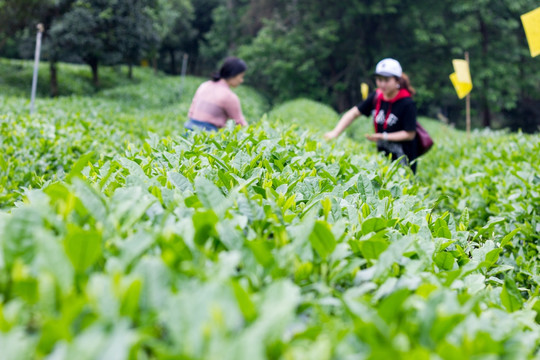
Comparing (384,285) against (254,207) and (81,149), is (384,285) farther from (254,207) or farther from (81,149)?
(81,149)

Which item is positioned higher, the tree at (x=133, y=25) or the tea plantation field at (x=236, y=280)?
the tree at (x=133, y=25)

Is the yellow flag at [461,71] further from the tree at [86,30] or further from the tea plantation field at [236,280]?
the tree at [86,30]

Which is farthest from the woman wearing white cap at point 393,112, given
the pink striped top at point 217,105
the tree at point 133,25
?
the tree at point 133,25

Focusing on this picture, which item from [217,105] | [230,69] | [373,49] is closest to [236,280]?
[217,105]

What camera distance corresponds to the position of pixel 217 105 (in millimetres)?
4301

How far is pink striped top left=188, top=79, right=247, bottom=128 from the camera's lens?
4250 millimetres

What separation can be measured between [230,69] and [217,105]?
1.50 ft

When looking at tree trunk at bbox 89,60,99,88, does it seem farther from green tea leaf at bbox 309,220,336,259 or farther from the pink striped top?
green tea leaf at bbox 309,220,336,259

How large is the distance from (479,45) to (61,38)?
64.8 ft

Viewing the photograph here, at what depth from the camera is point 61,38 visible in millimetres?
15422

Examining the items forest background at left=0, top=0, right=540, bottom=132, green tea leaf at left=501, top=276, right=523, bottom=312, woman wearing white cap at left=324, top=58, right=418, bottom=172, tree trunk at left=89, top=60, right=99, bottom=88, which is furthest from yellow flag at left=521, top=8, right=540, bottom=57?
tree trunk at left=89, top=60, right=99, bottom=88

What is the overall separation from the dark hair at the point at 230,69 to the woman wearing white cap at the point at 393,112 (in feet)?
3.95

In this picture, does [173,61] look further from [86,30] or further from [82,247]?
[82,247]

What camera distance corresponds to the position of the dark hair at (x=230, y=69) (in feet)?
14.6
